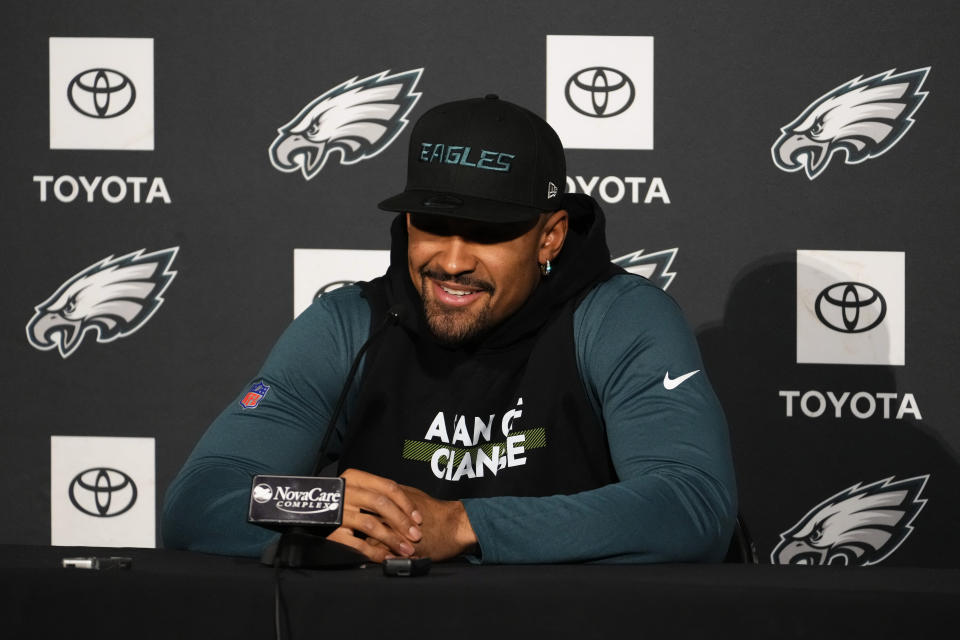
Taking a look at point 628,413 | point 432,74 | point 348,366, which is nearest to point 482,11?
point 432,74

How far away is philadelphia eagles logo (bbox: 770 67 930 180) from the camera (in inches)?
87.3

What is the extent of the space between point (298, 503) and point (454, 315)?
2.14 ft

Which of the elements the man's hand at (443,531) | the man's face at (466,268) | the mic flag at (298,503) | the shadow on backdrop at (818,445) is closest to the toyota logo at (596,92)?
the shadow on backdrop at (818,445)

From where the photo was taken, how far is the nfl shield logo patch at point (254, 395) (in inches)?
62.8

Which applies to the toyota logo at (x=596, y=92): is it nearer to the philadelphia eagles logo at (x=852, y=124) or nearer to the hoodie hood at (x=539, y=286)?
the philadelphia eagles logo at (x=852, y=124)

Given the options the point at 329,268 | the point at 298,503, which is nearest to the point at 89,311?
the point at 329,268

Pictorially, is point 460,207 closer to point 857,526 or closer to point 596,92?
point 596,92

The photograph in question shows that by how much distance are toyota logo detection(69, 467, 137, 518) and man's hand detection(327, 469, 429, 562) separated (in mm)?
1274

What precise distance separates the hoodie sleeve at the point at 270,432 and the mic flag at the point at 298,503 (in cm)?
19

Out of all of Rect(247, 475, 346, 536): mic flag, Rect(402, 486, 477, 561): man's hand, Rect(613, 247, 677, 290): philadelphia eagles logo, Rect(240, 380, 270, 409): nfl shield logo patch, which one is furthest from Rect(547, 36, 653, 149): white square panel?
Rect(247, 475, 346, 536): mic flag

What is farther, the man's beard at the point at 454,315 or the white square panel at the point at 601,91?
the white square panel at the point at 601,91

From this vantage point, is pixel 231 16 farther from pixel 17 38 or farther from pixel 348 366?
pixel 348 366

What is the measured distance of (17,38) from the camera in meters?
2.36

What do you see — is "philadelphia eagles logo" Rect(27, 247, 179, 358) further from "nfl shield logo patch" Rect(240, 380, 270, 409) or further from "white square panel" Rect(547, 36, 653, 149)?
"white square panel" Rect(547, 36, 653, 149)
